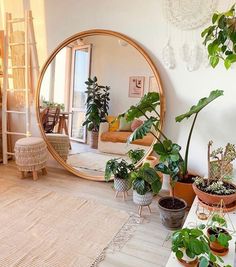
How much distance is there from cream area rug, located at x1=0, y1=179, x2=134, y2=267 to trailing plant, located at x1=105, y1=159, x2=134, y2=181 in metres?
0.31

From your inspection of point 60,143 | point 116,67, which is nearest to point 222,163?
point 116,67

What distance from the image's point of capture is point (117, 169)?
2.25 metres

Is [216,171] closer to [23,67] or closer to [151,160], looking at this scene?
[151,160]

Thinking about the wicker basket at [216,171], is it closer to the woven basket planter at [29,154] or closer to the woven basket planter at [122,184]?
the woven basket planter at [122,184]

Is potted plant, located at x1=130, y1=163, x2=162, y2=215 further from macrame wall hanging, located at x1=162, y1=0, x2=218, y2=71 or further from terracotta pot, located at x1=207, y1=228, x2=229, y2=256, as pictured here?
macrame wall hanging, located at x1=162, y1=0, x2=218, y2=71

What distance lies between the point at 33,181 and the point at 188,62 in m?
2.02

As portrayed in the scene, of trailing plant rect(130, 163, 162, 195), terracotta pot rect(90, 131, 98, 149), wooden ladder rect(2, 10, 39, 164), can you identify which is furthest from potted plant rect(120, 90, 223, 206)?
wooden ladder rect(2, 10, 39, 164)

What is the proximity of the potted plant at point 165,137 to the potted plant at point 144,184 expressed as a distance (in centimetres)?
14

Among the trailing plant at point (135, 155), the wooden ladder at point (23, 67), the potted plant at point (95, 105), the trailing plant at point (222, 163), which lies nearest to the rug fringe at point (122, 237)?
the trailing plant at point (135, 155)

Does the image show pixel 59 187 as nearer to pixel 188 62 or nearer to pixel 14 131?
pixel 14 131

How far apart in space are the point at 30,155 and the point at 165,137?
58.6 inches

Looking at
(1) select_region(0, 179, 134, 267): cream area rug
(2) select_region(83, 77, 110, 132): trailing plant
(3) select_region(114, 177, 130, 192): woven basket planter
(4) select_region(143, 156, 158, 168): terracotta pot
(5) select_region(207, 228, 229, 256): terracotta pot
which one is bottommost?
(1) select_region(0, 179, 134, 267): cream area rug

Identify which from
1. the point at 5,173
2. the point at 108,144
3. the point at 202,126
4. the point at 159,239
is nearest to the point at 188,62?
the point at 202,126

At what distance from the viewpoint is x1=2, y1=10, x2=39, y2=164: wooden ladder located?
2.88 m
